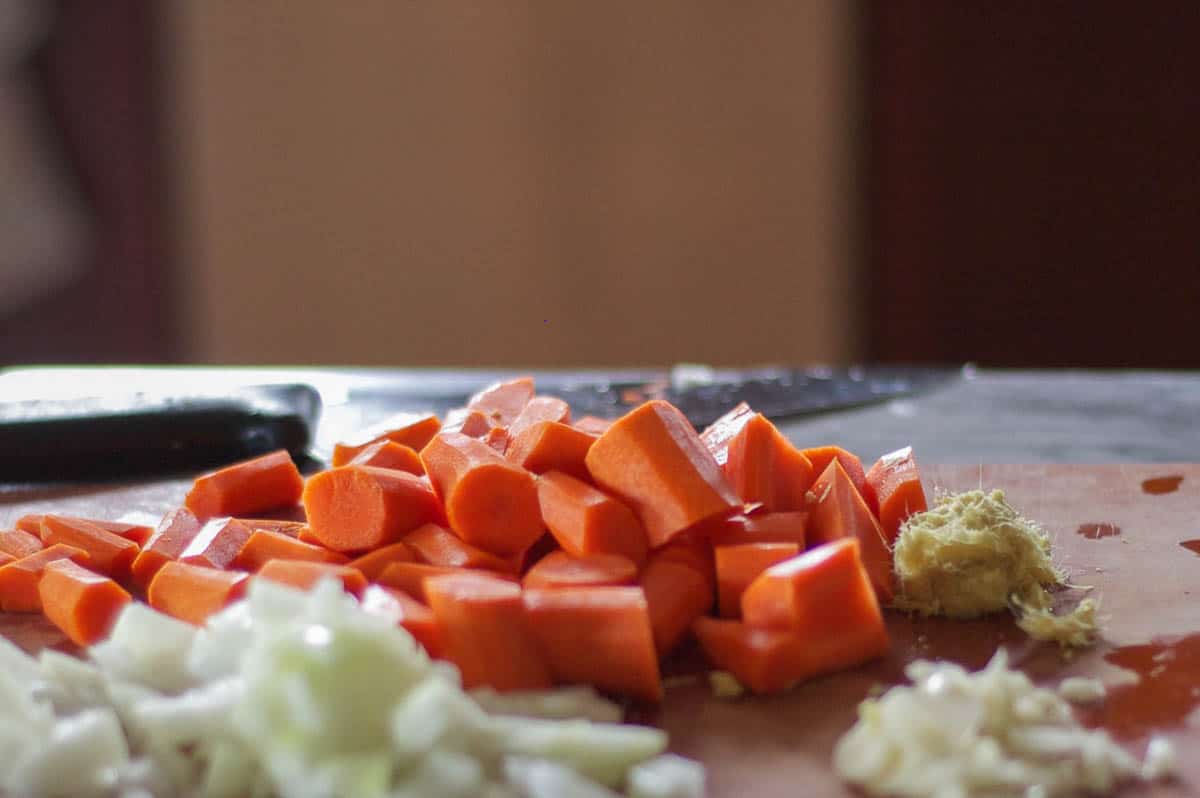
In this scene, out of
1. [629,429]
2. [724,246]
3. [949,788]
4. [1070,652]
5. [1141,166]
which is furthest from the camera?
[724,246]

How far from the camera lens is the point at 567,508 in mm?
1662

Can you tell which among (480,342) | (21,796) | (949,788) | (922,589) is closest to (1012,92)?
(480,342)

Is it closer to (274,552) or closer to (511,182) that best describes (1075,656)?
(274,552)

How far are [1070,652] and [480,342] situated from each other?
16.5 ft

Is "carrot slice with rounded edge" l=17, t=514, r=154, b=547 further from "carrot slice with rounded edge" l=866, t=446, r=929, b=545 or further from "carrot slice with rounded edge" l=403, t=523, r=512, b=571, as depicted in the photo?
"carrot slice with rounded edge" l=866, t=446, r=929, b=545

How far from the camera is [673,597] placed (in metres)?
1.59

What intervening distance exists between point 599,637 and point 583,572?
0.42ft

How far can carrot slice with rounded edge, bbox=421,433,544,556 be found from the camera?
1.71 meters

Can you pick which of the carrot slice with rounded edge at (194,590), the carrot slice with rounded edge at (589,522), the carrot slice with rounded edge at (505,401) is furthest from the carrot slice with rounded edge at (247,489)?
the carrot slice with rounded edge at (589,522)

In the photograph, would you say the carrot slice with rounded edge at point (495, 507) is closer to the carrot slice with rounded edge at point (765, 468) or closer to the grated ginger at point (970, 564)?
the carrot slice with rounded edge at point (765, 468)

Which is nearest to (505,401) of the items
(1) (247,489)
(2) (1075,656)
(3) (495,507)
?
(1) (247,489)

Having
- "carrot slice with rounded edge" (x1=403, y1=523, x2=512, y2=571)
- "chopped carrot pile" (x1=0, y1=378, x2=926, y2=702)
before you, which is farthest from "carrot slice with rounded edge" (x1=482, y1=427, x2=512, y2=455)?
"carrot slice with rounded edge" (x1=403, y1=523, x2=512, y2=571)

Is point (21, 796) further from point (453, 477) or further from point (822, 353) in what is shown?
point (822, 353)

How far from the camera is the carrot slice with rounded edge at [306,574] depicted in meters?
1.62
